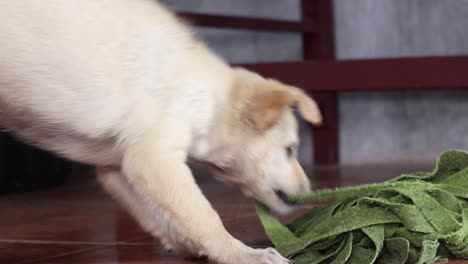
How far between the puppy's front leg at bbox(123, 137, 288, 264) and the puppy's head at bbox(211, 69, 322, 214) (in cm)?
21

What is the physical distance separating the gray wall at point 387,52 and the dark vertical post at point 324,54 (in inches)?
2.4

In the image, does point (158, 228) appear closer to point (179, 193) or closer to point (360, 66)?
point (179, 193)

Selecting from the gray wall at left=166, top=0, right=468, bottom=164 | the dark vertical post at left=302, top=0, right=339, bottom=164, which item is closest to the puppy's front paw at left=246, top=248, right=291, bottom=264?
the gray wall at left=166, top=0, right=468, bottom=164

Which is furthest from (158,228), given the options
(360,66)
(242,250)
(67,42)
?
(360,66)

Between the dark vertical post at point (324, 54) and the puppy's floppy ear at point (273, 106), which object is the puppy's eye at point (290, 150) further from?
the dark vertical post at point (324, 54)

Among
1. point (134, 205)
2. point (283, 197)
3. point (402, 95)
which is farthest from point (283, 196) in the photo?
point (402, 95)

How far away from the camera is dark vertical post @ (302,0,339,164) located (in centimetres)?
430

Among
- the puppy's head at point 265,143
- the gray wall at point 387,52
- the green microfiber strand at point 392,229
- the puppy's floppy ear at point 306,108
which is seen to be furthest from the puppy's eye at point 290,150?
the gray wall at point 387,52

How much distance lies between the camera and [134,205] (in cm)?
189

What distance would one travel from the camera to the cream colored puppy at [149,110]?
1.61 m

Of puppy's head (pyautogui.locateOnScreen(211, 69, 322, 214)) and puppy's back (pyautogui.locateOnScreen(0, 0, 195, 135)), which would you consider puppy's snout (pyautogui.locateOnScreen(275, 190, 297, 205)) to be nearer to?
puppy's head (pyautogui.locateOnScreen(211, 69, 322, 214))

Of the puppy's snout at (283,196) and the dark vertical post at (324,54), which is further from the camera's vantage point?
the dark vertical post at (324,54)

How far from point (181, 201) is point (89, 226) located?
0.76 m

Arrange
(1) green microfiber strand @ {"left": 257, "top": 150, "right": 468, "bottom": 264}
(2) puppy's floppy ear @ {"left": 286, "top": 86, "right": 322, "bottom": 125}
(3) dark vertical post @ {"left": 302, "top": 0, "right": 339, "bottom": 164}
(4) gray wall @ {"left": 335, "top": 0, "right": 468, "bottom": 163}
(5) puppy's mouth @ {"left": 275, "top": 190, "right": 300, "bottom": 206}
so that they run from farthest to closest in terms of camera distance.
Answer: (3) dark vertical post @ {"left": 302, "top": 0, "right": 339, "bottom": 164} < (4) gray wall @ {"left": 335, "top": 0, "right": 468, "bottom": 163} < (5) puppy's mouth @ {"left": 275, "top": 190, "right": 300, "bottom": 206} < (2) puppy's floppy ear @ {"left": 286, "top": 86, "right": 322, "bottom": 125} < (1) green microfiber strand @ {"left": 257, "top": 150, "right": 468, "bottom": 264}
